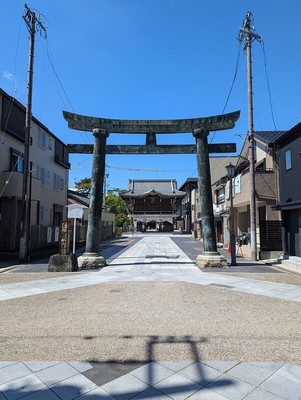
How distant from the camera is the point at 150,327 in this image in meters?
5.55

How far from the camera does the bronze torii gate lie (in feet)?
44.7

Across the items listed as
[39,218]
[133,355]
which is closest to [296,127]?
[133,355]

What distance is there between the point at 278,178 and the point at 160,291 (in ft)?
36.9

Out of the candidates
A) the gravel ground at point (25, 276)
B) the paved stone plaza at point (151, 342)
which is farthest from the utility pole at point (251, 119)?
the gravel ground at point (25, 276)

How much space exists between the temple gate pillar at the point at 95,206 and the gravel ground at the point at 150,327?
5.02 metres

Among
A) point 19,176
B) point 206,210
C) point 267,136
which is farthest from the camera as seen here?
point 267,136

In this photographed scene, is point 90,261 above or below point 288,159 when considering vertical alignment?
below

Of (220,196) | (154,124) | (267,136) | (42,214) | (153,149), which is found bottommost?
(42,214)

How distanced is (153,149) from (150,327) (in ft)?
33.9

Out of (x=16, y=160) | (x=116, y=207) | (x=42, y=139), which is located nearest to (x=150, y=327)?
(x=16, y=160)

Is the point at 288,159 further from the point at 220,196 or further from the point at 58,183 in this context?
the point at 58,183

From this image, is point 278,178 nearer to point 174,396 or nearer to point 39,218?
point 174,396

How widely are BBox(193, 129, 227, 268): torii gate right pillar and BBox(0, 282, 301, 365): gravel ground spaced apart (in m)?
4.85

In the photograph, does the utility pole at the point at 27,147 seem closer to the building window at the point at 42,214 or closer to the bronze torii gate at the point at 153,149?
the bronze torii gate at the point at 153,149
